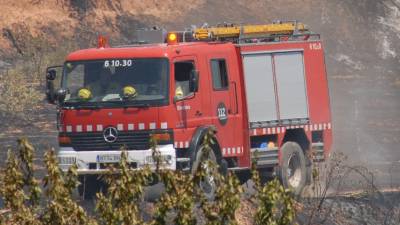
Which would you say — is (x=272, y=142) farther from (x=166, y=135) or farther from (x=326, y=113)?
(x=166, y=135)

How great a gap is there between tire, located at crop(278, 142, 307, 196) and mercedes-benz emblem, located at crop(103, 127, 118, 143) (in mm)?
4090

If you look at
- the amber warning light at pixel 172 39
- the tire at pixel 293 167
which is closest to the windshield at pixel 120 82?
the amber warning light at pixel 172 39

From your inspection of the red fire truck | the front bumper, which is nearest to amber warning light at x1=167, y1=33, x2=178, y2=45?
the red fire truck

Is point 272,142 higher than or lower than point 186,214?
higher

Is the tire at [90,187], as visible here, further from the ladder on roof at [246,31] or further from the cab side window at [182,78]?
the ladder on roof at [246,31]

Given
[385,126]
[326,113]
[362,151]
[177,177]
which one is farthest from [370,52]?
[177,177]

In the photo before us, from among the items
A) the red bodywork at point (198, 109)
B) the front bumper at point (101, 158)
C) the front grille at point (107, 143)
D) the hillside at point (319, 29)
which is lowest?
the front bumper at point (101, 158)

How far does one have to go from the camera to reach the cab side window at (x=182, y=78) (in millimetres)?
17541

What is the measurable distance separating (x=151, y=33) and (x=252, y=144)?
272cm

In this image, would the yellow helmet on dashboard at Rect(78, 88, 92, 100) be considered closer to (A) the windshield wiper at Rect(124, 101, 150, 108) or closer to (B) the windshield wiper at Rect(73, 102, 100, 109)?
(B) the windshield wiper at Rect(73, 102, 100, 109)

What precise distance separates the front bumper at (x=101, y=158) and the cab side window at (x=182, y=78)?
3.09 ft

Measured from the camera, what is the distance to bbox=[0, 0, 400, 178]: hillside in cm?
4281

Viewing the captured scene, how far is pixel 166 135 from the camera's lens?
17.1 meters

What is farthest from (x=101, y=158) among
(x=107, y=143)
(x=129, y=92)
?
(x=129, y=92)
